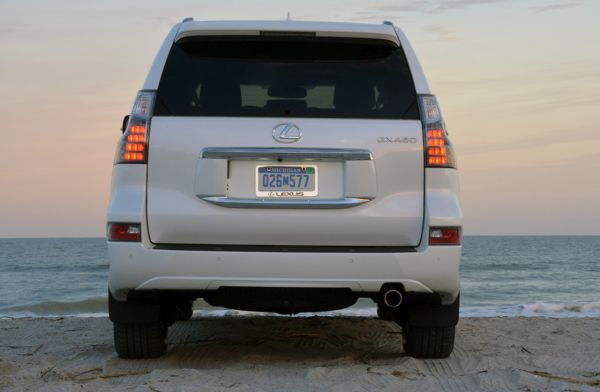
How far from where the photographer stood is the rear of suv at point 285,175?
13.9 feet

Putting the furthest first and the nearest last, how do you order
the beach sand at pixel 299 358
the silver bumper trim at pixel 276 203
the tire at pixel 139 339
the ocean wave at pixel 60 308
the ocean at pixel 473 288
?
the ocean wave at pixel 60 308 < the ocean at pixel 473 288 < the tire at pixel 139 339 < the beach sand at pixel 299 358 < the silver bumper trim at pixel 276 203

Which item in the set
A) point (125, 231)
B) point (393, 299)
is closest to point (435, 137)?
point (393, 299)

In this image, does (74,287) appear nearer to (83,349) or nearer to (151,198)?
(83,349)

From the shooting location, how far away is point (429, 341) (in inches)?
195

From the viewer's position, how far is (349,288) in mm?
4309

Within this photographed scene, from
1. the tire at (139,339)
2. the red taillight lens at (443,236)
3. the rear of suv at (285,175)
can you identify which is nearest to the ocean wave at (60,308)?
the tire at (139,339)

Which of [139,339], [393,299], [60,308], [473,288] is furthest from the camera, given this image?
[473,288]

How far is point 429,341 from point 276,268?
4.25 feet

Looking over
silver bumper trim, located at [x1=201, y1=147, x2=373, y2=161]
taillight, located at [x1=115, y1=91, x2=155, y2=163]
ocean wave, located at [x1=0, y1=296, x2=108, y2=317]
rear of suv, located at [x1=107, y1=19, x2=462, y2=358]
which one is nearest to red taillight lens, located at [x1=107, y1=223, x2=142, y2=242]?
rear of suv, located at [x1=107, y1=19, x2=462, y2=358]

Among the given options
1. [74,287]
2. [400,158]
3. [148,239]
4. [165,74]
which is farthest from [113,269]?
[74,287]

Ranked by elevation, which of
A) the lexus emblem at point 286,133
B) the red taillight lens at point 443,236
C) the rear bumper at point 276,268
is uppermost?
the lexus emblem at point 286,133

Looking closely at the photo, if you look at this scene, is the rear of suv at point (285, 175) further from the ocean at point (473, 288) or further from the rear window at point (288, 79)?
the ocean at point (473, 288)

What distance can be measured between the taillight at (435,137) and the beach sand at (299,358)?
1216 millimetres

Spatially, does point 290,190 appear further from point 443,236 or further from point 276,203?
point 443,236
